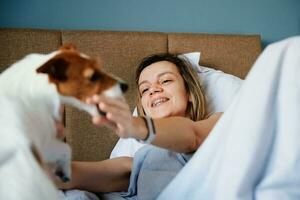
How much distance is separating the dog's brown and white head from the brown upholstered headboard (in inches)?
34.9

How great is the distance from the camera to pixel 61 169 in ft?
2.11

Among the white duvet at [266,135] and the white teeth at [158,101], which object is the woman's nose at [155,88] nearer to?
the white teeth at [158,101]

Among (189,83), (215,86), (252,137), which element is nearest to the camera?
(252,137)

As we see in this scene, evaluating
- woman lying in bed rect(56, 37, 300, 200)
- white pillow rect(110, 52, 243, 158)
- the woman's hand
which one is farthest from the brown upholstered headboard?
the woman's hand

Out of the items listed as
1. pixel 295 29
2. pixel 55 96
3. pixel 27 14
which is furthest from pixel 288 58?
pixel 295 29

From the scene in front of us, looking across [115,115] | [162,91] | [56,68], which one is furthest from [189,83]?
[56,68]

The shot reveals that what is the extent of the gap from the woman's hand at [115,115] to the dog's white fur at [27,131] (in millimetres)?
64

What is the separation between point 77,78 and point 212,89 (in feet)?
3.34

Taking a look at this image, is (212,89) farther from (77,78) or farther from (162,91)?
(77,78)

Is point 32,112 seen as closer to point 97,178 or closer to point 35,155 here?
point 35,155

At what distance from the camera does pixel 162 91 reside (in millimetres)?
1278

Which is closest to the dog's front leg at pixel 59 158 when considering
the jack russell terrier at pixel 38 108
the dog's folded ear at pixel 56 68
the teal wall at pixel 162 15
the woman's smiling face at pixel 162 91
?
the jack russell terrier at pixel 38 108

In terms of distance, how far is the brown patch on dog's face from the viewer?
55 cm

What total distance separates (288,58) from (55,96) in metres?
0.48
